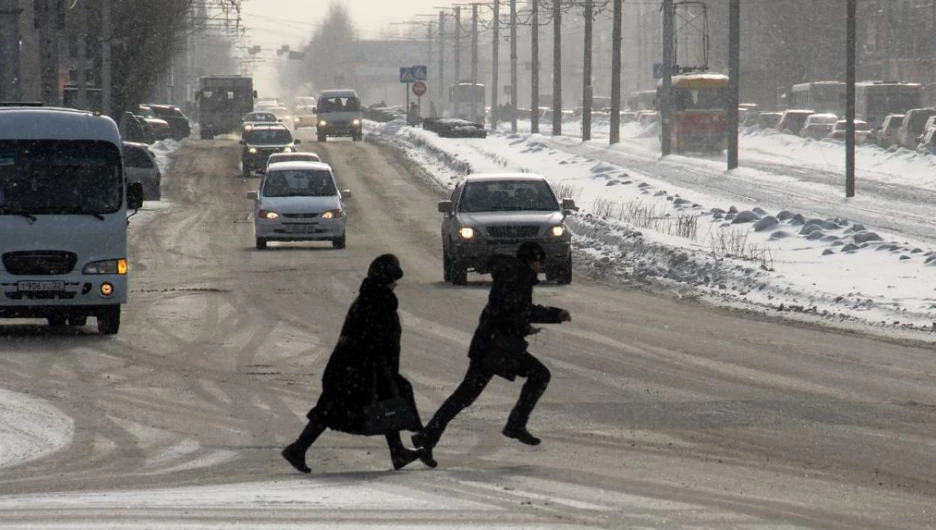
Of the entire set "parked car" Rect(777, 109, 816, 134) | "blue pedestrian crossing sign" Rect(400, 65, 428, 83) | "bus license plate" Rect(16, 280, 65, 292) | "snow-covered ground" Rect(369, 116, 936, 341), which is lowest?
"snow-covered ground" Rect(369, 116, 936, 341)

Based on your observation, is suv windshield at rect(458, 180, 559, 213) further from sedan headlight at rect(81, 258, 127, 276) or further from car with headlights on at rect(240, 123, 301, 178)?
car with headlights on at rect(240, 123, 301, 178)

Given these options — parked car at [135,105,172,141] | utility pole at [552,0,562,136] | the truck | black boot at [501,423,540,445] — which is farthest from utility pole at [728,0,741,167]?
black boot at [501,423,540,445]

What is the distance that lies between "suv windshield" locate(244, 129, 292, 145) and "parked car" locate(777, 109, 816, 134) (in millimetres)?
32336

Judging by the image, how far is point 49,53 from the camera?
3709 centimetres

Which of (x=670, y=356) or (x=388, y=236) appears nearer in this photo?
(x=670, y=356)

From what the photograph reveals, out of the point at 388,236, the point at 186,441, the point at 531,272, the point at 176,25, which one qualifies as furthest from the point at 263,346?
the point at 176,25

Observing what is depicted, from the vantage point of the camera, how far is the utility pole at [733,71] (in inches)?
2055

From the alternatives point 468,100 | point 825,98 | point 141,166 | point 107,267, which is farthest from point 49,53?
point 468,100

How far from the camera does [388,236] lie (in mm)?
37688

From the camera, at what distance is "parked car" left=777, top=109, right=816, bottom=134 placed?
273 feet

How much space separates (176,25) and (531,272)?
6254 cm

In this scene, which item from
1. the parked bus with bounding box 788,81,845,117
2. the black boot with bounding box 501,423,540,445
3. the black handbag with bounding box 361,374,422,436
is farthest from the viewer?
the parked bus with bounding box 788,81,845,117

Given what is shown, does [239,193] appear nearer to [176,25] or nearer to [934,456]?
[176,25]

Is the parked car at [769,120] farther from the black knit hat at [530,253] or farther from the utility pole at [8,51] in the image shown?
the black knit hat at [530,253]
